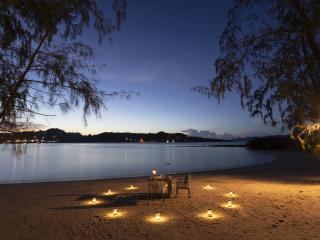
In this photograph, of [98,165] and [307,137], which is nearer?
[307,137]

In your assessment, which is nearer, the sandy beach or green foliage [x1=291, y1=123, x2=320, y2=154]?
the sandy beach

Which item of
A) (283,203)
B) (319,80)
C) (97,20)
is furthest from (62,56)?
(283,203)

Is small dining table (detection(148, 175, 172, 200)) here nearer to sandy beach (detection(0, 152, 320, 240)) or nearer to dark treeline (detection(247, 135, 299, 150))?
sandy beach (detection(0, 152, 320, 240))

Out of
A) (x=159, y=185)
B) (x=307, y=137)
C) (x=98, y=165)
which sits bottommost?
(x=98, y=165)

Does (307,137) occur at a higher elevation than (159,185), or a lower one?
higher

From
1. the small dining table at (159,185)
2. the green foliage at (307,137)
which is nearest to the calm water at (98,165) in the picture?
the small dining table at (159,185)

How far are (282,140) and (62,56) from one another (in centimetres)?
6215

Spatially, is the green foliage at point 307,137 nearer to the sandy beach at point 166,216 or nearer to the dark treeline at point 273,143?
the sandy beach at point 166,216

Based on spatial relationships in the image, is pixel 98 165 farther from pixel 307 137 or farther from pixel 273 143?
pixel 273 143

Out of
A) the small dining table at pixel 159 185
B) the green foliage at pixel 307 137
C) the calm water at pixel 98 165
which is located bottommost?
the calm water at pixel 98 165

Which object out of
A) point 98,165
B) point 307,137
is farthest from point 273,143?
point 307,137

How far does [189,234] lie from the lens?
5043mm

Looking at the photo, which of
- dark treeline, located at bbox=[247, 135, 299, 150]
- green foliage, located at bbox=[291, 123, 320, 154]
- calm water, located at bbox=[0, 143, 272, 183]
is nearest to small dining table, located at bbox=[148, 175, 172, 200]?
calm water, located at bbox=[0, 143, 272, 183]

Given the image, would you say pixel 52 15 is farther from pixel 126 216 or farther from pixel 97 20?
pixel 126 216
